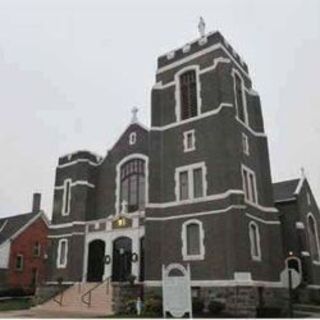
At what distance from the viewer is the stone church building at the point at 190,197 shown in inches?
811

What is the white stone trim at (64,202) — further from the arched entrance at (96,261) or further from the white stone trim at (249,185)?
the white stone trim at (249,185)

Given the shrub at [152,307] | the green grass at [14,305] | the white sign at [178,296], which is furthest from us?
the green grass at [14,305]

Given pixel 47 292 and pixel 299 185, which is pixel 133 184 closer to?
pixel 47 292

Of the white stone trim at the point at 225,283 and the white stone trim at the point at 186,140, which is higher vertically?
the white stone trim at the point at 186,140

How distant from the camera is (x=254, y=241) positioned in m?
21.5

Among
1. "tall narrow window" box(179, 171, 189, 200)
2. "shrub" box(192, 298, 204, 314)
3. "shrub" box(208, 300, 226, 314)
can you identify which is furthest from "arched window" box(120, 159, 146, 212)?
"shrub" box(208, 300, 226, 314)

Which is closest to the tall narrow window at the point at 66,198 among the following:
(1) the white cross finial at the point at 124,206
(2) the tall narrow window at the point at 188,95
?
(1) the white cross finial at the point at 124,206

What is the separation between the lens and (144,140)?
27.3m

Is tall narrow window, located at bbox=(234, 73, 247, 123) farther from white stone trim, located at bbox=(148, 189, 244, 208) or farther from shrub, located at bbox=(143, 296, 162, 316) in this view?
shrub, located at bbox=(143, 296, 162, 316)

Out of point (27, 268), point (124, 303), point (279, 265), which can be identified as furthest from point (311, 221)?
point (27, 268)

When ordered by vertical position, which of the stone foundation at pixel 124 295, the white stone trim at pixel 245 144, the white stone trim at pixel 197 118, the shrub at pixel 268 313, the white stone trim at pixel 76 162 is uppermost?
the white stone trim at pixel 197 118

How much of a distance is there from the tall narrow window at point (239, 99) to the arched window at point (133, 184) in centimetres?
647

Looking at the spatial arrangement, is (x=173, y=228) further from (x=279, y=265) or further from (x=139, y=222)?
(x=279, y=265)

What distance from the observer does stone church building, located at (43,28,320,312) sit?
20594 mm
